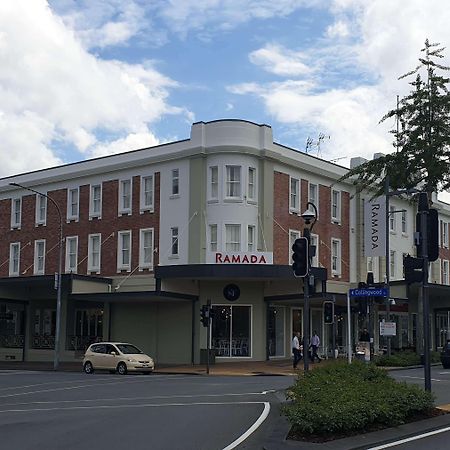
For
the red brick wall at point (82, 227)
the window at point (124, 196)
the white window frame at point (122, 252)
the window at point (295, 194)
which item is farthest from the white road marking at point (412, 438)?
the window at point (124, 196)

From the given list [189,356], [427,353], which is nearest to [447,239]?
[189,356]

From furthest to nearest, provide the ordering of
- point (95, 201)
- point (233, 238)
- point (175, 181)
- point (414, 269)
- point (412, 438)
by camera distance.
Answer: point (95, 201)
point (175, 181)
point (233, 238)
point (414, 269)
point (412, 438)

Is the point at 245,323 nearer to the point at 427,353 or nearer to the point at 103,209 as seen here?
the point at 103,209

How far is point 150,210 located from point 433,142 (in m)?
16.1

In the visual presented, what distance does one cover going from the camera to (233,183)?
40688 mm

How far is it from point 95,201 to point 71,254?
3.85 metres

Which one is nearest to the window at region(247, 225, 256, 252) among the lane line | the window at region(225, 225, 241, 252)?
the window at region(225, 225, 241, 252)

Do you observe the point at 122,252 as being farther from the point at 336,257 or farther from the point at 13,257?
the point at 336,257

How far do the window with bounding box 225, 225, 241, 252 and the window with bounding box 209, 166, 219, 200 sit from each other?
6.00 ft

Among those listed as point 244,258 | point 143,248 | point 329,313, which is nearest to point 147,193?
point 143,248

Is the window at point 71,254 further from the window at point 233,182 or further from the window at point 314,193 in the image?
the window at point 314,193

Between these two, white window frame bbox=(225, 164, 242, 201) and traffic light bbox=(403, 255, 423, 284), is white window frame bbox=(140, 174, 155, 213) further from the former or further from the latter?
traffic light bbox=(403, 255, 423, 284)

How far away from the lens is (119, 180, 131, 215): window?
4456 centimetres

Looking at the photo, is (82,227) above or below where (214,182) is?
below
